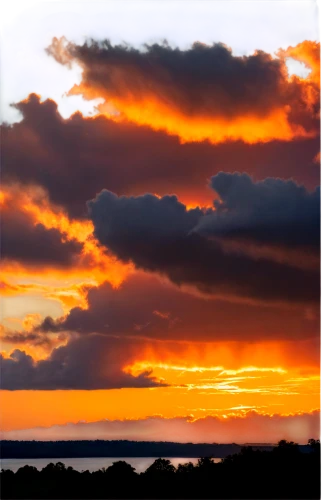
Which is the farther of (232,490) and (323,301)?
(232,490)

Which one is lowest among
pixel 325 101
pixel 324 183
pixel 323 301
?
pixel 323 301

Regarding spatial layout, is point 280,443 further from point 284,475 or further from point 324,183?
point 324,183

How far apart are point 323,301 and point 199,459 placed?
36.4 ft

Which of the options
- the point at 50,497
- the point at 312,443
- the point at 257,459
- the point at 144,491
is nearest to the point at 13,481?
the point at 50,497

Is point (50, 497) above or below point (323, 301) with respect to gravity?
below

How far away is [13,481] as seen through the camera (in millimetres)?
28203

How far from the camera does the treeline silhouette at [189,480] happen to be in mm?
27312

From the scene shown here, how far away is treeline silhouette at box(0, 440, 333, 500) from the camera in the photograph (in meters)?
27.3

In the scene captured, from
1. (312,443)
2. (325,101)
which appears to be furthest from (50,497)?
(325,101)

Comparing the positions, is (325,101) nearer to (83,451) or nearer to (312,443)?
(312,443)

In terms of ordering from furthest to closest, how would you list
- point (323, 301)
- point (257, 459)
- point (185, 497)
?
point (257, 459), point (185, 497), point (323, 301)

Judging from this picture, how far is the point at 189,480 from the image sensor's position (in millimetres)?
27562

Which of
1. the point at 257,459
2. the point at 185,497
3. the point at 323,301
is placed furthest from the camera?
the point at 257,459

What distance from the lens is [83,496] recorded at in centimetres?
2716
